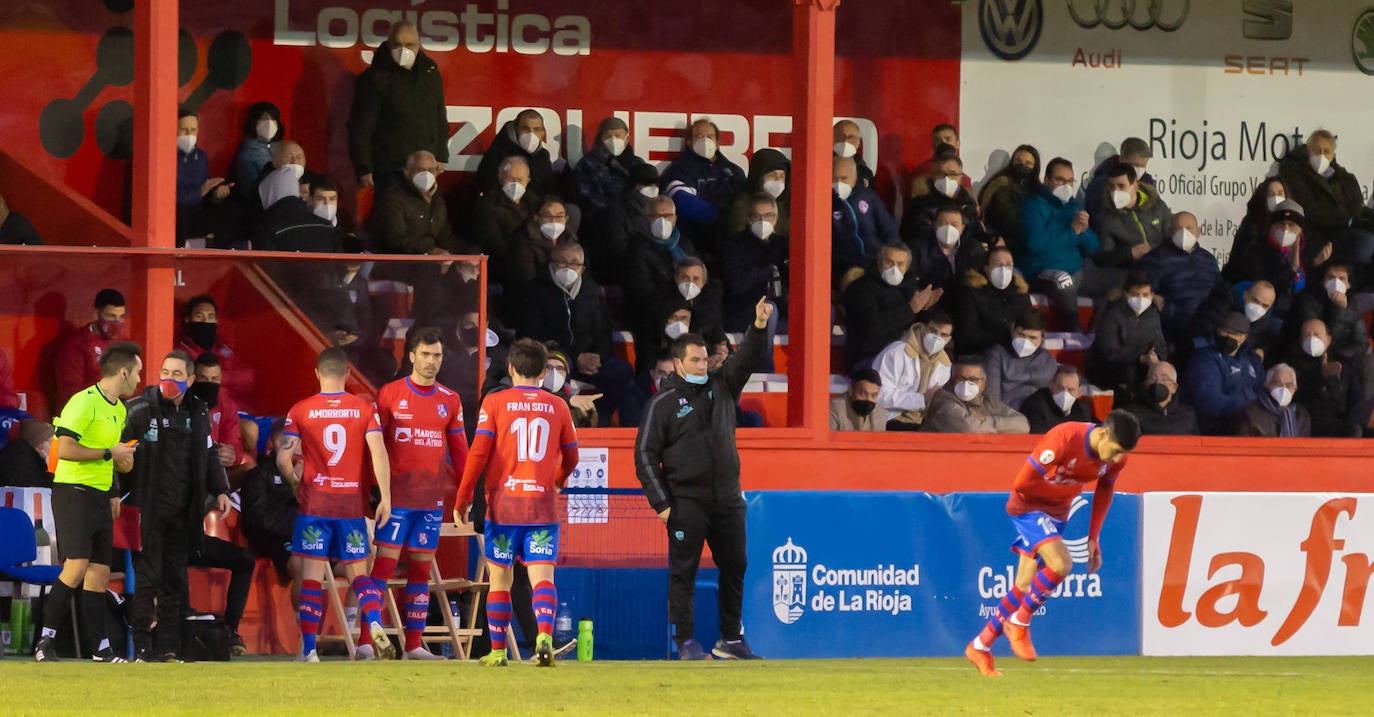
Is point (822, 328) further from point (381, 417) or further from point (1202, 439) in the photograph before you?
point (381, 417)

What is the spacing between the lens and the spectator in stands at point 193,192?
1747 centimetres

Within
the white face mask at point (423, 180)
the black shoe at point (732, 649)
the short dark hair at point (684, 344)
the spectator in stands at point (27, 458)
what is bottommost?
the black shoe at point (732, 649)

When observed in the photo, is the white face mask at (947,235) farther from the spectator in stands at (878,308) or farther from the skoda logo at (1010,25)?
the skoda logo at (1010,25)

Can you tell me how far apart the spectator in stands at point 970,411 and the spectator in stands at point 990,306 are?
52 centimetres

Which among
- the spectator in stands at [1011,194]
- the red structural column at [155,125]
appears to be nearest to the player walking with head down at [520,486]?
the red structural column at [155,125]

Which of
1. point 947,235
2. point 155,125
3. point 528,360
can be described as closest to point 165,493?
point 528,360

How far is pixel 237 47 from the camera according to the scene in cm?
1984

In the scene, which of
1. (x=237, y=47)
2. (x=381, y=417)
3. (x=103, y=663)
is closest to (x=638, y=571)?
(x=381, y=417)

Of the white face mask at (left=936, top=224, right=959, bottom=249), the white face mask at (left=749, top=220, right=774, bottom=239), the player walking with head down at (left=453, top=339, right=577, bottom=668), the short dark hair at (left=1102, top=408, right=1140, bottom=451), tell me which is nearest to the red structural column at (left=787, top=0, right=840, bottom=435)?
the white face mask at (left=749, top=220, right=774, bottom=239)

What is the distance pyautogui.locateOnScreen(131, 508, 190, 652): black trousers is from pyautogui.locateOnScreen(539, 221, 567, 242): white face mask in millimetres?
5034

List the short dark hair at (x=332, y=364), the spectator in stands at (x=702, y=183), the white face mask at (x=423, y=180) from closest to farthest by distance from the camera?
1. the short dark hair at (x=332, y=364)
2. the white face mask at (x=423, y=180)
3. the spectator in stands at (x=702, y=183)

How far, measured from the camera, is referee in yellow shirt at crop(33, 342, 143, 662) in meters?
13.2

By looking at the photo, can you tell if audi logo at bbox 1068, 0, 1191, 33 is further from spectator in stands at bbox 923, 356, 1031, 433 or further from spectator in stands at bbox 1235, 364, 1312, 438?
spectator in stands at bbox 923, 356, 1031, 433

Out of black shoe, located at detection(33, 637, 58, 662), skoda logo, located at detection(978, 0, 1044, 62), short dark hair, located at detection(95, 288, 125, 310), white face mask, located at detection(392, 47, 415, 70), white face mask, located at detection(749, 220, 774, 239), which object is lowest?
black shoe, located at detection(33, 637, 58, 662)
